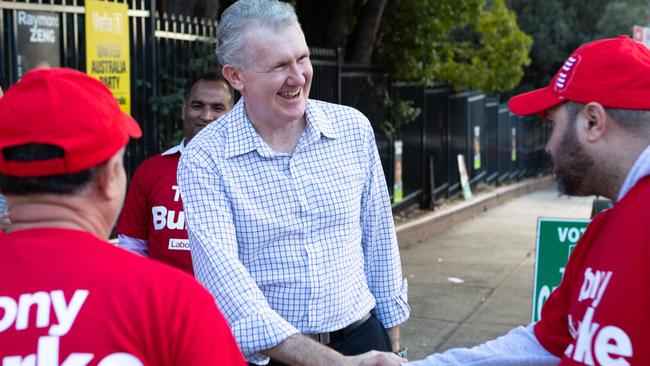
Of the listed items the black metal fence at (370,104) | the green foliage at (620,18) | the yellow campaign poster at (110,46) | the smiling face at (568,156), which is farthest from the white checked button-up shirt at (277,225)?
the green foliage at (620,18)

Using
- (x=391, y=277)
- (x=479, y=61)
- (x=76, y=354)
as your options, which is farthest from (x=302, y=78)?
(x=479, y=61)

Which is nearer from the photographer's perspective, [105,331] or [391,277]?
[105,331]

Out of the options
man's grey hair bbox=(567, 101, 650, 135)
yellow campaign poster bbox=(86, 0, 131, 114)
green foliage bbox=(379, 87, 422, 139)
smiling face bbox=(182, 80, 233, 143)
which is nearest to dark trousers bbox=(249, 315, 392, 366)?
man's grey hair bbox=(567, 101, 650, 135)

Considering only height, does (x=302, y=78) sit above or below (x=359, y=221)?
above

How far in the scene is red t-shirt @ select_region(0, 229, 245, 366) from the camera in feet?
6.27

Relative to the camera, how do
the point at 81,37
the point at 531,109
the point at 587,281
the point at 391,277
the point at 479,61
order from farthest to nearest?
the point at 479,61 → the point at 81,37 → the point at 391,277 → the point at 531,109 → the point at 587,281

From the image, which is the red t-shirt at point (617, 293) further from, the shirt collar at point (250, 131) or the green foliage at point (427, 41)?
the green foliage at point (427, 41)

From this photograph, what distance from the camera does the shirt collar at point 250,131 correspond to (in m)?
3.42

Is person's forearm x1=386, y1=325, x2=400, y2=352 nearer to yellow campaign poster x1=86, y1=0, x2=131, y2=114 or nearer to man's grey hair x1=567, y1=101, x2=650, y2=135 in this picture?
Answer: man's grey hair x1=567, y1=101, x2=650, y2=135

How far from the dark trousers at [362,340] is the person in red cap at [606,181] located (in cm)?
87

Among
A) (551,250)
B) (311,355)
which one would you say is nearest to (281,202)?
(311,355)

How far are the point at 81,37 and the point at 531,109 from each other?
5756 millimetres

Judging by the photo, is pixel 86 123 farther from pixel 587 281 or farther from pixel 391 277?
pixel 391 277

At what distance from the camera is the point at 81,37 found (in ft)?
25.7
